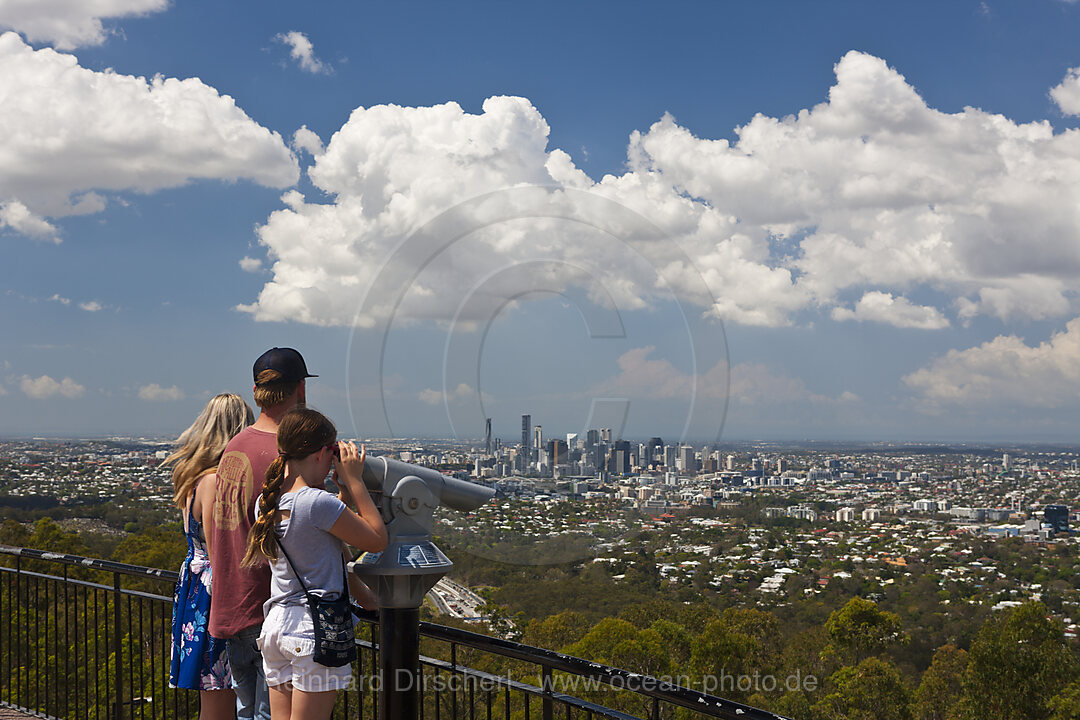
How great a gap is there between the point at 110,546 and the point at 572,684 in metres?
41.7

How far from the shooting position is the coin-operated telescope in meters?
2.64

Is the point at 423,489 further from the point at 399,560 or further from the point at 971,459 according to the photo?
the point at 971,459

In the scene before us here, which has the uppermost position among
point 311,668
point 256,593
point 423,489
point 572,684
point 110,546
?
point 423,489

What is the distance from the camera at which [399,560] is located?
2.62 m

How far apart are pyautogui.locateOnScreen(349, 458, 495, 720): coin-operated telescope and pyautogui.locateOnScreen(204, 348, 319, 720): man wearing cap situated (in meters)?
0.40

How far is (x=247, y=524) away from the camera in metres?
2.73

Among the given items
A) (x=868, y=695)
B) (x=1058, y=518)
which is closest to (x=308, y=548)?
(x=868, y=695)

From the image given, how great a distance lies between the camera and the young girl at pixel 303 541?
Result: 253cm

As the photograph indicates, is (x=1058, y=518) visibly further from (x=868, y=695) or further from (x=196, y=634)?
(x=196, y=634)

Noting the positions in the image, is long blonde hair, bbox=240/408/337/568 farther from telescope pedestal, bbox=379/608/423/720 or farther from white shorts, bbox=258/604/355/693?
telescope pedestal, bbox=379/608/423/720

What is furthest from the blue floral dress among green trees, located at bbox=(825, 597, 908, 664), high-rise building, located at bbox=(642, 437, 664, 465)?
green trees, located at bbox=(825, 597, 908, 664)

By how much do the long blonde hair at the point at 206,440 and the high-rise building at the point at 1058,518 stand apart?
75.6 metres

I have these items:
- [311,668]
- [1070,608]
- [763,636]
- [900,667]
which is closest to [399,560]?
[311,668]

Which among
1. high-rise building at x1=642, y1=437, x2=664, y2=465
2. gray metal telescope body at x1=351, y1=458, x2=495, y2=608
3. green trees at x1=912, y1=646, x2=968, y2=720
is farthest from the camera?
green trees at x1=912, y1=646, x2=968, y2=720
